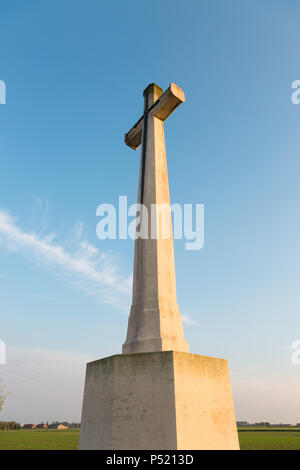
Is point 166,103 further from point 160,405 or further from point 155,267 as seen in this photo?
point 160,405

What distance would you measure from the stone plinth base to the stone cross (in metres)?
0.76

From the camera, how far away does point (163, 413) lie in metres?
5.55

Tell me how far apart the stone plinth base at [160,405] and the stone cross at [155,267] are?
76 centimetres

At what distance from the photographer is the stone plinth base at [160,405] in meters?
5.51

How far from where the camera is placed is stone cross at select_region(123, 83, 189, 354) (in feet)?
23.4

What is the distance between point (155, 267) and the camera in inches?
312

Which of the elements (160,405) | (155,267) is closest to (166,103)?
(155,267)

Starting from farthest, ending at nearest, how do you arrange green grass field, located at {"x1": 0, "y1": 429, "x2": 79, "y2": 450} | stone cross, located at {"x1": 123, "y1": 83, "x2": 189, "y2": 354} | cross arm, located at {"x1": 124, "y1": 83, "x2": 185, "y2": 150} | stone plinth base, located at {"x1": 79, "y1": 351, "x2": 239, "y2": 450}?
green grass field, located at {"x1": 0, "y1": 429, "x2": 79, "y2": 450} < cross arm, located at {"x1": 124, "y1": 83, "x2": 185, "y2": 150} < stone cross, located at {"x1": 123, "y1": 83, "x2": 189, "y2": 354} < stone plinth base, located at {"x1": 79, "y1": 351, "x2": 239, "y2": 450}

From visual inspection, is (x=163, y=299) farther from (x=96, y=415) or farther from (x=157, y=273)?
(x=96, y=415)

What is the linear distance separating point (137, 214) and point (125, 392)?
16.8ft

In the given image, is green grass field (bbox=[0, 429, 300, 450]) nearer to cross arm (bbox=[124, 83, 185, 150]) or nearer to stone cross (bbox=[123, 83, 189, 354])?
stone cross (bbox=[123, 83, 189, 354])

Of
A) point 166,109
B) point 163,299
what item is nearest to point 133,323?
point 163,299

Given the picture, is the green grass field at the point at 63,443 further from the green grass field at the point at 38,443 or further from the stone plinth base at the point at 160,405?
the stone plinth base at the point at 160,405

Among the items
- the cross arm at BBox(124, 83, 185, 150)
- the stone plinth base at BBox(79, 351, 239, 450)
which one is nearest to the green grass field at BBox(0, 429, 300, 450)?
the stone plinth base at BBox(79, 351, 239, 450)
